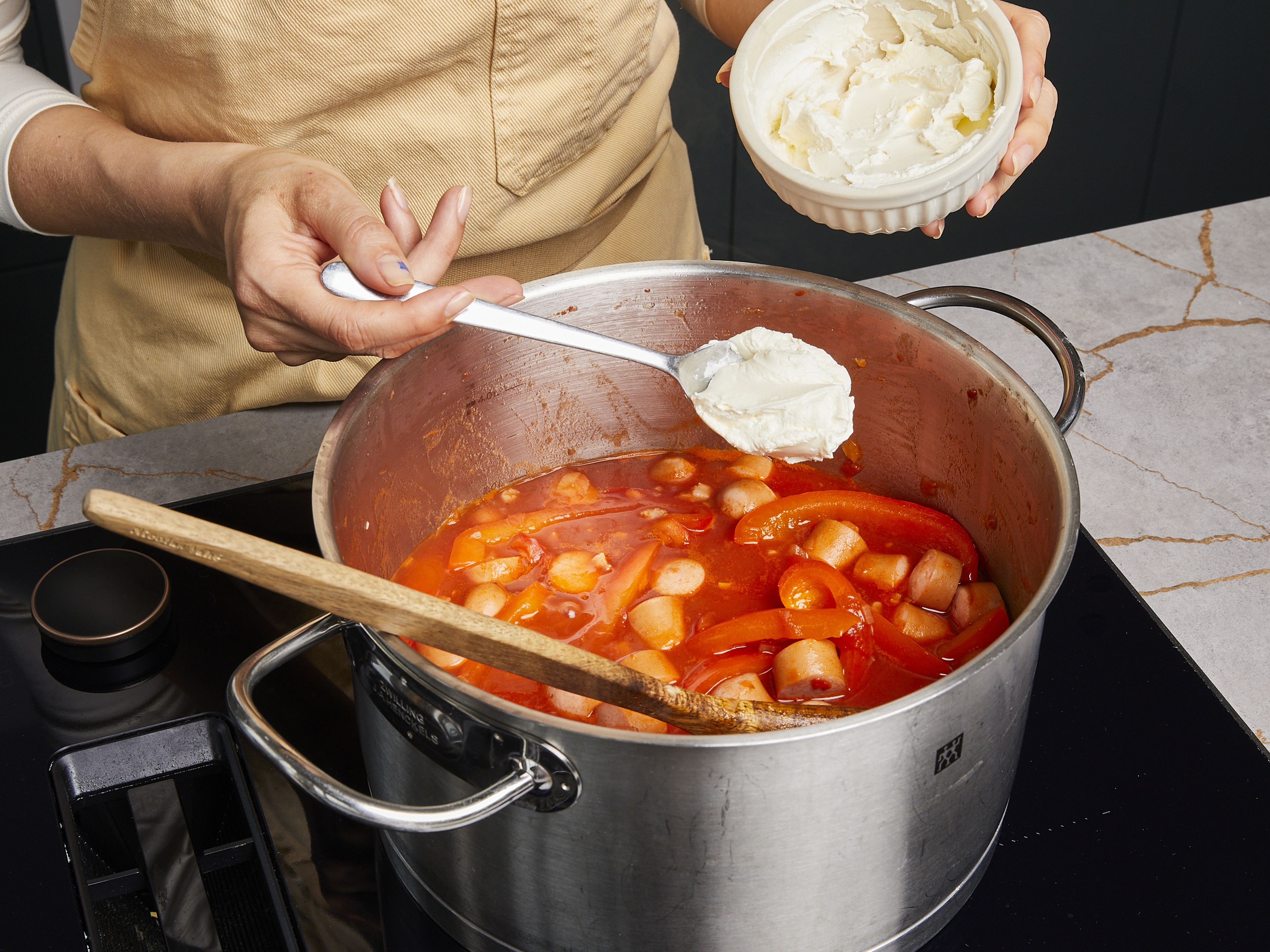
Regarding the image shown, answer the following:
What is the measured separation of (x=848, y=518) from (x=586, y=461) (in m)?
0.33

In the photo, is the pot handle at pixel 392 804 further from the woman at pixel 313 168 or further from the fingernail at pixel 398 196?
the fingernail at pixel 398 196

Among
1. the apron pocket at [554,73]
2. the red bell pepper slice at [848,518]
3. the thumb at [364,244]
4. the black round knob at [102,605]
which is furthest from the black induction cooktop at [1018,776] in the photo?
the apron pocket at [554,73]

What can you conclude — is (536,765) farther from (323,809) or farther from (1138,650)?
(1138,650)

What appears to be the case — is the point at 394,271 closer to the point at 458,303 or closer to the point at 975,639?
the point at 458,303

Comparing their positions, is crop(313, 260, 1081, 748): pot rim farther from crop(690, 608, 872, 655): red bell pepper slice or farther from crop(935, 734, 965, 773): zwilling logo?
crop(690, 608, 872, 655): red bell pepper slice

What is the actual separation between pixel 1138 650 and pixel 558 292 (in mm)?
653

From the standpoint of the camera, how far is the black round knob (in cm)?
101

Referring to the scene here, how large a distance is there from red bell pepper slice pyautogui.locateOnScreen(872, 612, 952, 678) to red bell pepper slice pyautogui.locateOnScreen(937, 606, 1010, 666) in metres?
0.01

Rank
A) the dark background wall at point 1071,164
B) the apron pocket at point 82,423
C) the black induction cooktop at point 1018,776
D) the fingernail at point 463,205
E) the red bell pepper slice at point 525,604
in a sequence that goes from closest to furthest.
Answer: the black induction cooktop at point 1018,776
the fingernail at point 463,205
the red bell pepper slice at point 525,604
the apron pocket at point 82,423
the dark background wall at point 1071,164

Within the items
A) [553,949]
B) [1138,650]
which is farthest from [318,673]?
[1138,650]

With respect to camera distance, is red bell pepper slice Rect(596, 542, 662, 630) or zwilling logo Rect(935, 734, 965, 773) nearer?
zwilling logo Rect(935, 734, 965, 773)

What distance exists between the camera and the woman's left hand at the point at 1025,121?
1.04 meters

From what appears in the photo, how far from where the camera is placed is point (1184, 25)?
9.70 feet

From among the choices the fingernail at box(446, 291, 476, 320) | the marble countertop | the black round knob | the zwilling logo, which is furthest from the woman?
the zwilling logo
